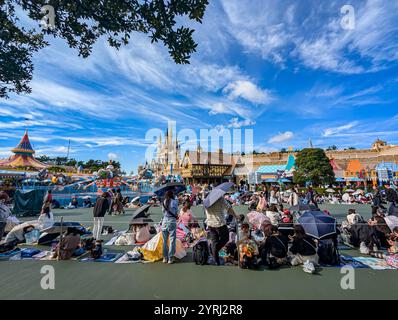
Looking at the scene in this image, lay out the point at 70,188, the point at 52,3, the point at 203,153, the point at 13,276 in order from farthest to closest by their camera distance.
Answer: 1. the point at 203,153
2. the point at 70,188
3. the point at 52,3
4. the point at 13,276

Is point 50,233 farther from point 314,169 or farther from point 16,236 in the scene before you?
point 314,169

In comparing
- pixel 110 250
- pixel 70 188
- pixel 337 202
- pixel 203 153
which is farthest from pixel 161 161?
pixel 110 250

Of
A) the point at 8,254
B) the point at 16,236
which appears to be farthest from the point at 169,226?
the point at 16,236

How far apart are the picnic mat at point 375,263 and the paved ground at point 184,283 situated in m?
0.19

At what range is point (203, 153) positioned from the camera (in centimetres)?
4134

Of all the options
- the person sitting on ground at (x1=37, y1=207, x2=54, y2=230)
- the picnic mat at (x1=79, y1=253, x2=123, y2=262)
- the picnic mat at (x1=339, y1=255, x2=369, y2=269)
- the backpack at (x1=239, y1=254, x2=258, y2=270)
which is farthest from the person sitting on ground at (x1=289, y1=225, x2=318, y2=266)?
the person sitting on ground at (x1=37, y1=207, x2=54, y2=230)

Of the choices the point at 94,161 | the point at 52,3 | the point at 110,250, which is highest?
the point at 94,161

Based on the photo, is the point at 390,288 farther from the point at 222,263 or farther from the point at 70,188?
the point at 70,188

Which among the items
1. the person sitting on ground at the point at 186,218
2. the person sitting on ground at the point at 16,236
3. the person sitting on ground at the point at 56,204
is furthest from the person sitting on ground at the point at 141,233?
the person sitting on ground at the point at 56,204

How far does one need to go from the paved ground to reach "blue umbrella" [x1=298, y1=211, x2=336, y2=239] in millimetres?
708

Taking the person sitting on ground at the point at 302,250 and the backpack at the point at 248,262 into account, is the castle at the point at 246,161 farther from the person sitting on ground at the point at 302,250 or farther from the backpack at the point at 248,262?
the backpack at the point at 248,262

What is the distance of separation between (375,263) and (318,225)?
4.70ft
